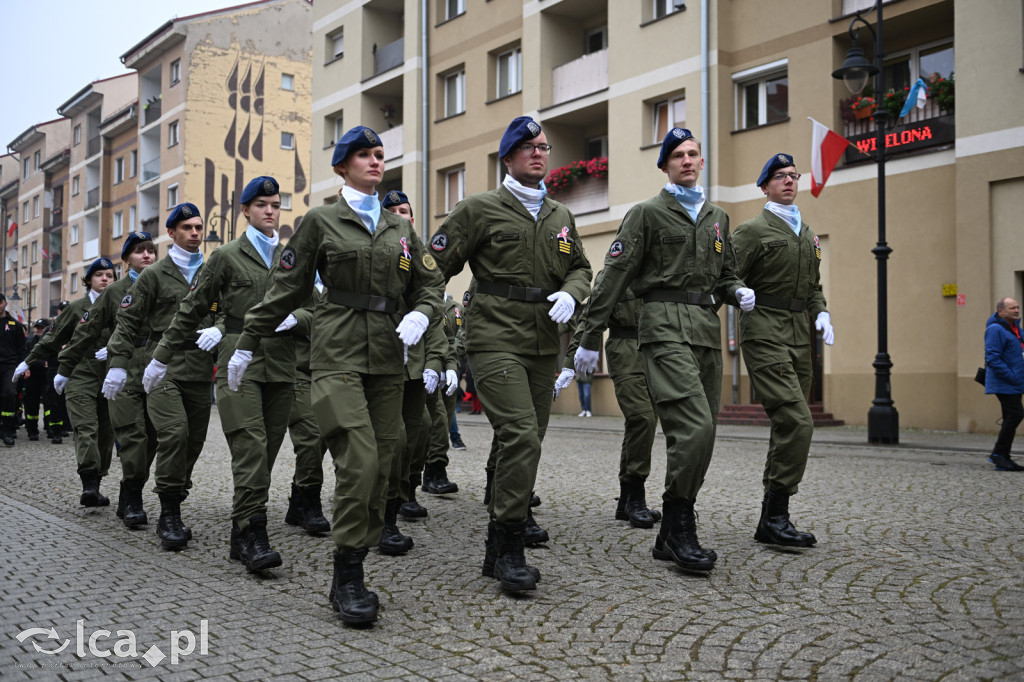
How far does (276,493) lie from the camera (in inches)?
347

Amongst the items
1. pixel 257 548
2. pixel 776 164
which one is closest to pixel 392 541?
pixel 257 548

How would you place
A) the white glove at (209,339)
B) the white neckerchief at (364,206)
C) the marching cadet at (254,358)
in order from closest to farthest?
1. the white neckerchief at (364,206)
2. the marching cadet at (254,358)
3. the white glove at (209,339)

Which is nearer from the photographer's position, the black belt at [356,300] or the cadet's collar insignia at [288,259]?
the black belt at [356,300]

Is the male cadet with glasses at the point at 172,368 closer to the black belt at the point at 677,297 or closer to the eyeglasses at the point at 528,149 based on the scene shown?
the eyeglasses at the point at 528,149

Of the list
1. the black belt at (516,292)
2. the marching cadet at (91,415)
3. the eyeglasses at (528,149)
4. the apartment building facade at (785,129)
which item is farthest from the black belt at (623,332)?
the apartment building facade at (785,129)

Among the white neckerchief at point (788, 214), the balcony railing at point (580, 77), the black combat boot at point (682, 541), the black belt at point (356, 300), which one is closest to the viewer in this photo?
the black belt at point (356, 300)

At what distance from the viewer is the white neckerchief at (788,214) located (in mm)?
6438

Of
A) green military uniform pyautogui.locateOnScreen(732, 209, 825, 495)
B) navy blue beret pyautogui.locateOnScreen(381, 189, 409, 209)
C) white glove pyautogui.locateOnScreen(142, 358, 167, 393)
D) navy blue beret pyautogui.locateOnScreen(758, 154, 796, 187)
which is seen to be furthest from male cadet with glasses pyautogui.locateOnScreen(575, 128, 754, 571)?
white glove pyautogui.locateOnScreen(142, 358, 167, 393)

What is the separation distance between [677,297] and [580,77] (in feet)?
65.7

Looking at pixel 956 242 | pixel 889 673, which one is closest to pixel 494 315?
pixel 889 673

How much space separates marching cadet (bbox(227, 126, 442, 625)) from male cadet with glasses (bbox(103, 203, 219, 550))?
1504mm

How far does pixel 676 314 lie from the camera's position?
18.2 ft

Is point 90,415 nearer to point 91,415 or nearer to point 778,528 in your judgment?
point 91,415

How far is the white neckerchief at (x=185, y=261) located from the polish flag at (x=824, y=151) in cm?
1297
